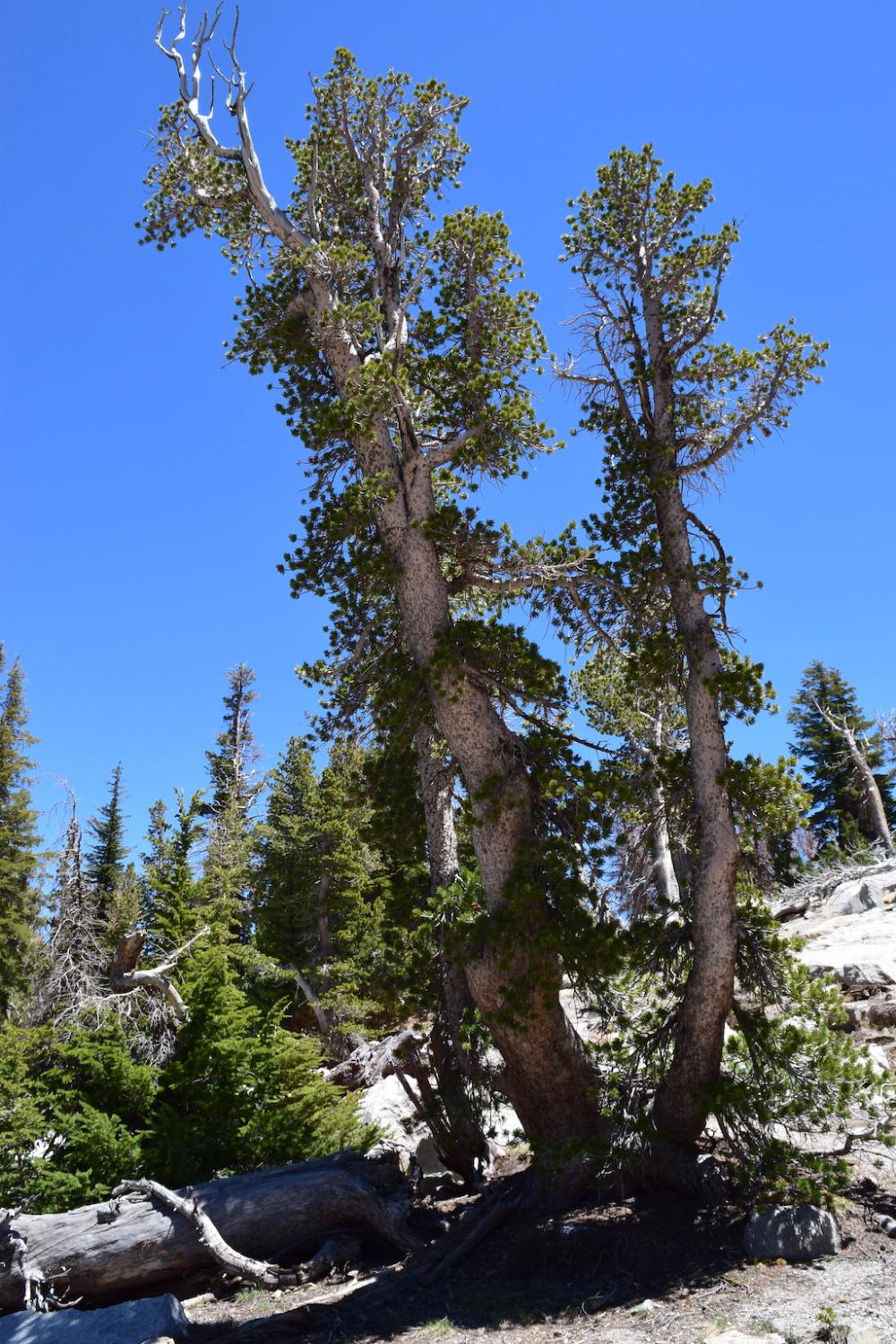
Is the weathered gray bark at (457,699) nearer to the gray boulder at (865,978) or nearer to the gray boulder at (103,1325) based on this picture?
the gray boulder at (103,1325)

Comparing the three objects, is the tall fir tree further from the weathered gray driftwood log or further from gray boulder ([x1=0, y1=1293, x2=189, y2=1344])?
gray boulder ([x1=0, y1=1293, x2=189, y2=1344])

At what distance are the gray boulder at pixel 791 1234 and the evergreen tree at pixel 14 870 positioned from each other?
18.1 meters

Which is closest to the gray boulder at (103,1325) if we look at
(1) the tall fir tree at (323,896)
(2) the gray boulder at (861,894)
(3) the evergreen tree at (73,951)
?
(3) the evergreen tree at (73,951)

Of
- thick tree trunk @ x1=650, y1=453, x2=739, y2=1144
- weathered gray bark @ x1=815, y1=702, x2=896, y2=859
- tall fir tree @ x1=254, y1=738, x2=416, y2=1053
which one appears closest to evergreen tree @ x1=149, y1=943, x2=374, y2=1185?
thick tree trunk @ x1=650, y1=453, x2=739, y2=1144

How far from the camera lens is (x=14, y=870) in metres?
20.7

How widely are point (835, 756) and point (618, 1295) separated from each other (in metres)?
33.9

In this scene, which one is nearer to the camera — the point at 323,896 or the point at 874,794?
the point at 323,896

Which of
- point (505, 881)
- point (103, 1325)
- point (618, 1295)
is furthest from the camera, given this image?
point (505, 881)

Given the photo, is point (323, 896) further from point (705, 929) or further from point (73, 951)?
point (705, 929)

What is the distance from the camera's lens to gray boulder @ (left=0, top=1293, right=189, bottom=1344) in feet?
23.4

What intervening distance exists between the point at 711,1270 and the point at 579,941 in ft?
9.10

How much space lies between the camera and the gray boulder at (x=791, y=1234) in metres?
6.94

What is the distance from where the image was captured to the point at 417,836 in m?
11.1

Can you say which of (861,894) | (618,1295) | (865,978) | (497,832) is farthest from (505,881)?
(861,894)
